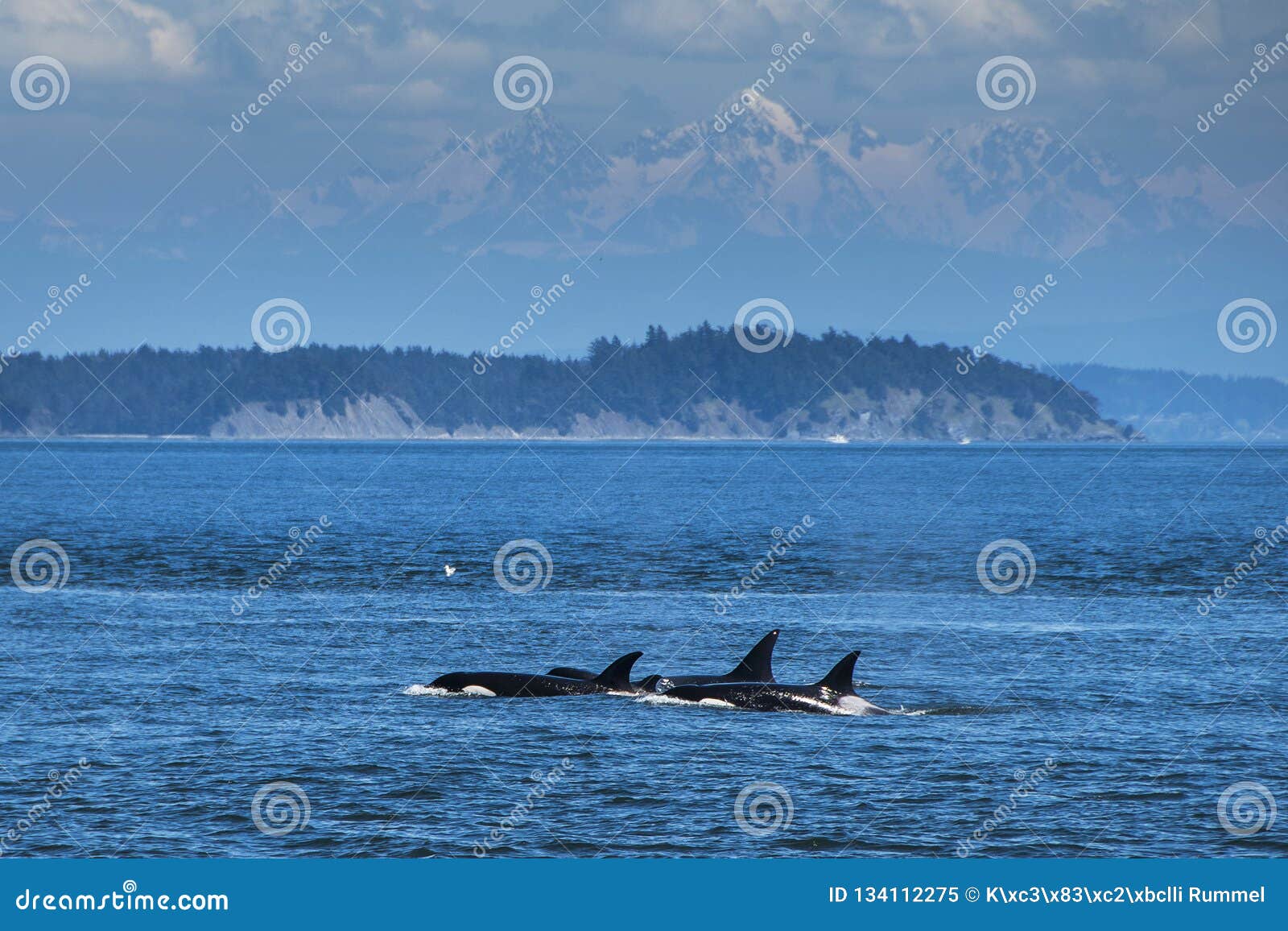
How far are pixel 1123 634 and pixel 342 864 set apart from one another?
108ft

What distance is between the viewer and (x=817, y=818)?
25016 millimetres

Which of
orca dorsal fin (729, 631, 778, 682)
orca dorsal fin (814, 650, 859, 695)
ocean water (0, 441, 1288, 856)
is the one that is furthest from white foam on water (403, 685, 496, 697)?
orca dorsal fin (814, 650, 859, 695)

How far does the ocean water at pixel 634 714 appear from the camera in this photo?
2444 centimetres
